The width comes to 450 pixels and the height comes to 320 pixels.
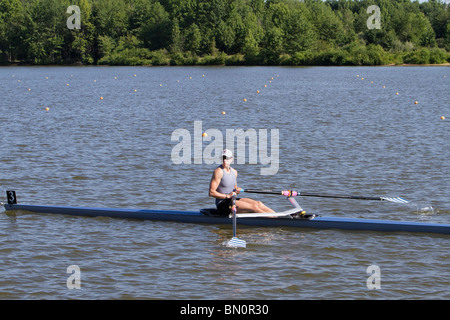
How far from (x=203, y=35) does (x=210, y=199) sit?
88071mm

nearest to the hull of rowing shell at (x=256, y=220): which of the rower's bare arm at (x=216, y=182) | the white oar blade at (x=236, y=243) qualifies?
the rower's bare arm at (x=216, y=182)

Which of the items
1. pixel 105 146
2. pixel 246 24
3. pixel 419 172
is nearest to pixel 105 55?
pixel 246 24

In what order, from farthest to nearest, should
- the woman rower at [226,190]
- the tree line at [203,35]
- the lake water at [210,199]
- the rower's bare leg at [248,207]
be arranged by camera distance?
the tree line at [203,35]
the rower's bare leg at [248,207]
the woman rower at [226,190]
the lake water at [210,199]

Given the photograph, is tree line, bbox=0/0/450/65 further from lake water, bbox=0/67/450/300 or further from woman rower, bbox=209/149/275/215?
woman rower, bbox=209/149/275/215

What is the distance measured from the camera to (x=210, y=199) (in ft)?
46.7

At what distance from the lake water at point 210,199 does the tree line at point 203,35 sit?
59394 millimetres

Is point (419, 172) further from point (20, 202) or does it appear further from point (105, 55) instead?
point (105, 55)

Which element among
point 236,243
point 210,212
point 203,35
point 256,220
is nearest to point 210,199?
point 210,212

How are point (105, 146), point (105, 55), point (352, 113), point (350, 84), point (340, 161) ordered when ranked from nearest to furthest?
point (340, 161)
point (105, 146)
point (352, 113)
point (350, 84)
point (105, 55)

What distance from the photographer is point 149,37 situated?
10544 centimetres

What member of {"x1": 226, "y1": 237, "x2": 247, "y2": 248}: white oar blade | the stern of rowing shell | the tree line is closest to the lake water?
{"x1": 226, "y1": 237, "x2": 247, "y2": 248}: white oar blade

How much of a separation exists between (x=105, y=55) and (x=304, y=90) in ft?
200

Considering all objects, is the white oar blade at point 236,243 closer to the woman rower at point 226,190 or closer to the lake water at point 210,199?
the lake water at point 210,199

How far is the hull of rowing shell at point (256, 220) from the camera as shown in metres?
11.4
